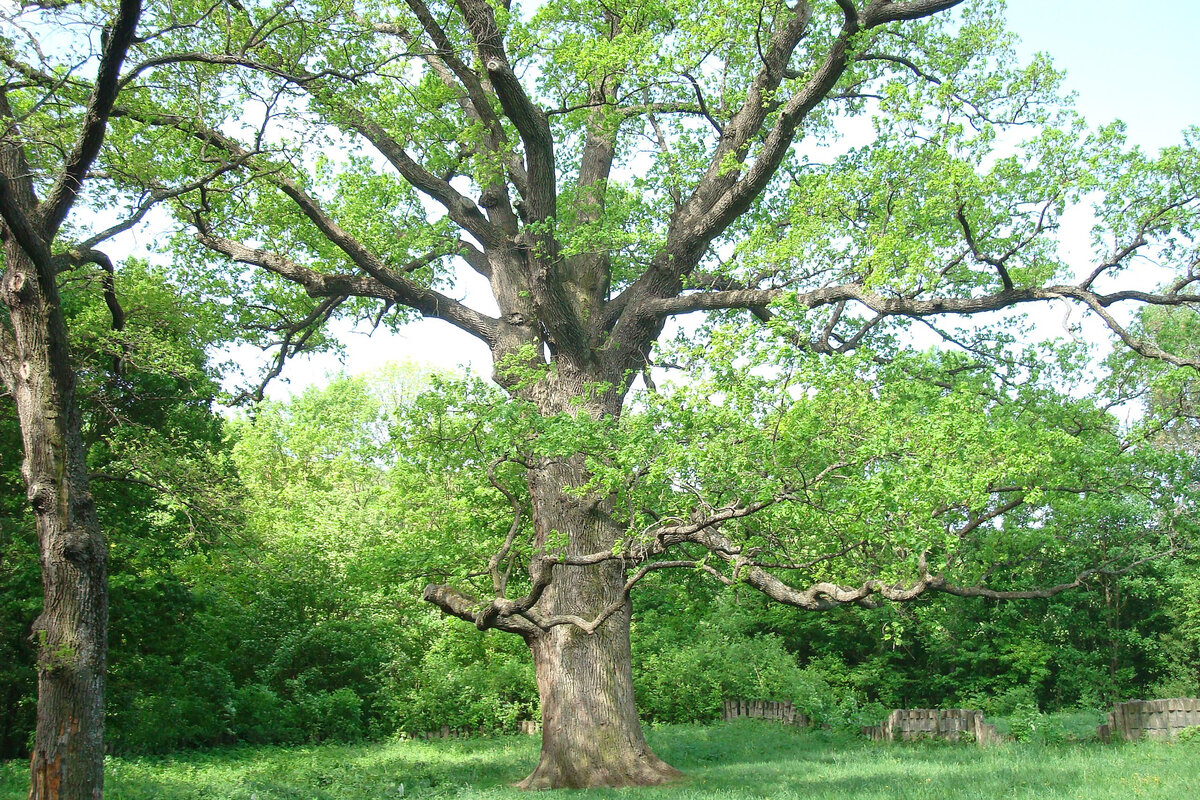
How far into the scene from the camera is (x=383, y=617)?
2061cm

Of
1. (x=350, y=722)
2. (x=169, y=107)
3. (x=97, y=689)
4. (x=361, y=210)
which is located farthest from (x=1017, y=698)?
(x=169, y=107)

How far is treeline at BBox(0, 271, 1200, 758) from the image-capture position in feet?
42.1

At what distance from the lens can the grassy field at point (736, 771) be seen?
9188 millimetres

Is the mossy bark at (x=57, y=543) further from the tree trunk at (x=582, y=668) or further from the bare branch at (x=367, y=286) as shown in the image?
the tree trunk at (x=582, y=668)

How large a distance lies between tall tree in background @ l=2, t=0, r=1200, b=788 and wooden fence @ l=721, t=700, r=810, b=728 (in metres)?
5.42

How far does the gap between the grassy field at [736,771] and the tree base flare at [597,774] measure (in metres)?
0.42

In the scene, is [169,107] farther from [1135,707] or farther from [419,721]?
[1135,707]

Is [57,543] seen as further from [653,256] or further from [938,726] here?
[938,726]

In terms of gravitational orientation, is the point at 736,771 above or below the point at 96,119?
below

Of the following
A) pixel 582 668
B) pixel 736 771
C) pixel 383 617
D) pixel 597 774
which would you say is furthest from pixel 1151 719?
pixel 383 617

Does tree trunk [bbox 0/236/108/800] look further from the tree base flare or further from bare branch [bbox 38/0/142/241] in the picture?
the tree base flare

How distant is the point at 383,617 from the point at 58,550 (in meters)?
13.3

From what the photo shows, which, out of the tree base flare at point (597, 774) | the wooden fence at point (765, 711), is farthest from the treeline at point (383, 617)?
the tree base flare at point (597, 774)

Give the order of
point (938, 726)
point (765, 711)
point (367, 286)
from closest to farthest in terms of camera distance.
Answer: point (367, 286), point (938, 726), point (765, 711)
